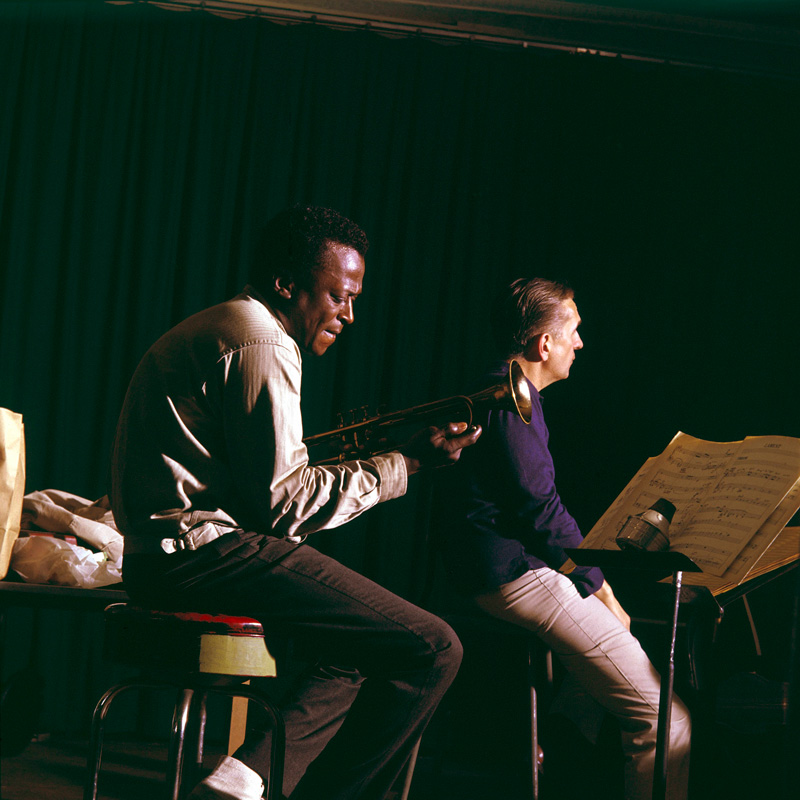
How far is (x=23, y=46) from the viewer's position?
3396mm

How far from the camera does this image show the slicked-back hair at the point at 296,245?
179 centimetres

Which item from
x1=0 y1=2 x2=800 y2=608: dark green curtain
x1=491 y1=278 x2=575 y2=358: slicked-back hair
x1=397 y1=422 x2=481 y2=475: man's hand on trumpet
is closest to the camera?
x1=397 y1=422 x2=481 y2=475: man's hand on trumpet

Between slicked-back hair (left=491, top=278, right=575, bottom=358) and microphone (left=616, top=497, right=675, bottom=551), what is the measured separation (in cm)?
77

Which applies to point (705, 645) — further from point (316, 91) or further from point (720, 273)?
point (316, 91)

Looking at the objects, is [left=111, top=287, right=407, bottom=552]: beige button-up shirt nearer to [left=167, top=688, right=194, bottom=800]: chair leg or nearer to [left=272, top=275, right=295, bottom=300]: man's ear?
[left=272, top=275, right=295, bottom=300]: man's ear

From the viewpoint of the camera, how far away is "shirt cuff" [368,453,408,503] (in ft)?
5.39

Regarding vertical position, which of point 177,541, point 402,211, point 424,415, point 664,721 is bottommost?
point 664,721

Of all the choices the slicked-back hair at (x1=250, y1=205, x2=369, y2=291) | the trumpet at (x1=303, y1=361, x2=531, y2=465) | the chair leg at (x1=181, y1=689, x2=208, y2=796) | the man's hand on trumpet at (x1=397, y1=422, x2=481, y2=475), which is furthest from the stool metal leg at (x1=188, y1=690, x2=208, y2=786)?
the slicked-back hair at (x1=250, y1=205, x2=369, y2=291)

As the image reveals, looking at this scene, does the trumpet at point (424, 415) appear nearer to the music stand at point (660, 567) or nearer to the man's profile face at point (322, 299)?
the man's profile face at point (322, 299)

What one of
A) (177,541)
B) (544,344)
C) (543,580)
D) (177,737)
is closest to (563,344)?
(544,344)

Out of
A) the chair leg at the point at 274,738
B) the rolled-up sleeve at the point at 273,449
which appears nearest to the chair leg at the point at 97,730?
the chair leg at the point at 274,738

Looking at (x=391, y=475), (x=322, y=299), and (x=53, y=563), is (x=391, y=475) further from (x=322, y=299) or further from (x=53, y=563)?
(x=53, y=563)

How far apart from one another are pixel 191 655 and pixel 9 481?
37.4 inches

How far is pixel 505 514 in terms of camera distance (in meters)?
2.09
